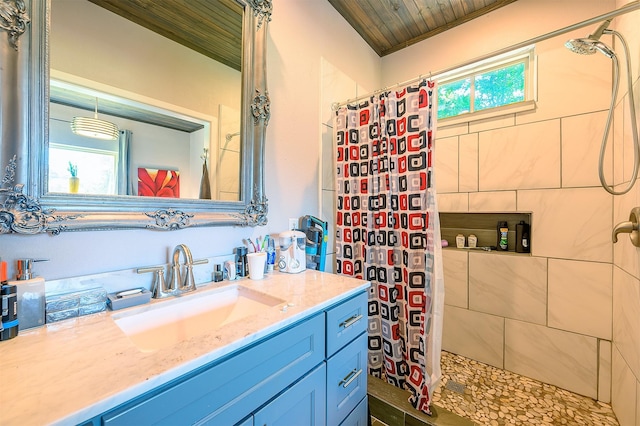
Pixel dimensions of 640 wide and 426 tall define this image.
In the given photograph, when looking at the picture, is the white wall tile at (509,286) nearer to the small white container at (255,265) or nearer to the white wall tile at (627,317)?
the white wall tile at (627,317)

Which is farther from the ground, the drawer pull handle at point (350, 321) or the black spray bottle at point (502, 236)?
the black spray bottle at point (502, 236)

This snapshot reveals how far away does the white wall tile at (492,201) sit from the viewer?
1848 millimetres

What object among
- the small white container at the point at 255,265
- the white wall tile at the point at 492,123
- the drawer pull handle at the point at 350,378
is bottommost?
the drawer pull handle at the point at 350,378

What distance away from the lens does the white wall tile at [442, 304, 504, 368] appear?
6.12 ft

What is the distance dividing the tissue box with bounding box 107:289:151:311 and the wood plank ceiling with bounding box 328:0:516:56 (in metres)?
2.27

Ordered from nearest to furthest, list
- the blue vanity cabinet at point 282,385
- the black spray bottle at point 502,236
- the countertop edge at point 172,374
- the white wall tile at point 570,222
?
the countertop edge at point 172,374, the blue vanity cabinet at point 282,385, the white wall tile at point 570,222, the black spray bottle at point 502,236

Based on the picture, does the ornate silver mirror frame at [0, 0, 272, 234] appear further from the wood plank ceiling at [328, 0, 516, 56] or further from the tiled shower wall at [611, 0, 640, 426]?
the tiled shower wall at [611, 0, 640, 426]

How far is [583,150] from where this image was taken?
159 centimetres

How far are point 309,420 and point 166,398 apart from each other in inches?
22.1

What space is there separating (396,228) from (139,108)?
1.38 metres

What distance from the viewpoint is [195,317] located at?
99cm

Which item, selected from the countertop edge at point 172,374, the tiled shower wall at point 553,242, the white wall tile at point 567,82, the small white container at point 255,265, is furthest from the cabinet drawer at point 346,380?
the white wall tile at point 567,82

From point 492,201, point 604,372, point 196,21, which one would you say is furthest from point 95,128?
point 604,372

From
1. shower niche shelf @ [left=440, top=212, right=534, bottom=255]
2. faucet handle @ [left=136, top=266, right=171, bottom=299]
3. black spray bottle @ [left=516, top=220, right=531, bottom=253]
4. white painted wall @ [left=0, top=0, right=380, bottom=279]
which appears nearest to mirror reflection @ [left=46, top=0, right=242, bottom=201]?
white painted wall @ [left=0, top=0, right=380, bottom=279]
